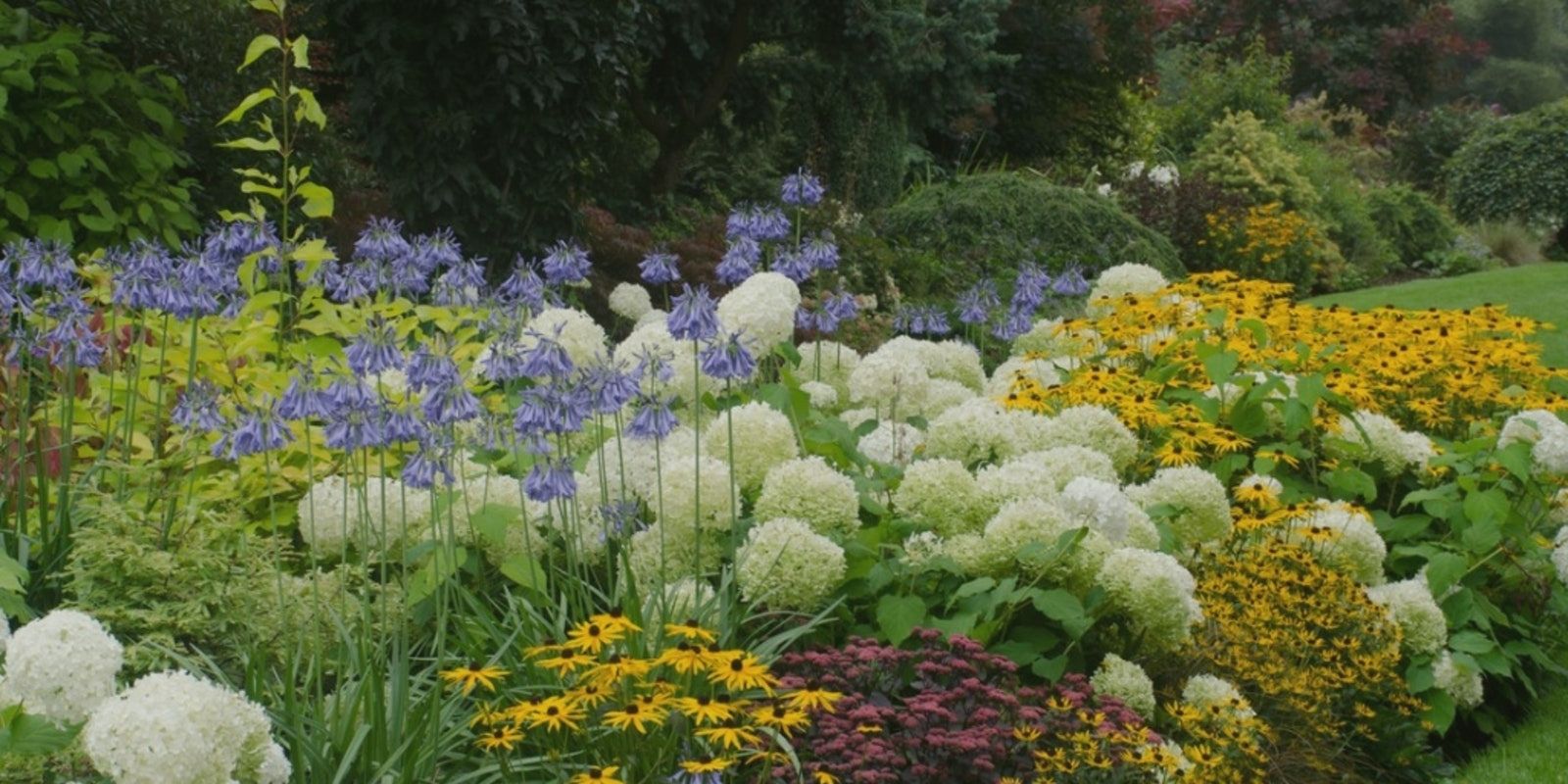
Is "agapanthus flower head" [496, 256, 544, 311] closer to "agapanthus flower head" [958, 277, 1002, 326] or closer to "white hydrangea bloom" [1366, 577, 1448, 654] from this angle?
"agapanthus flower head" [958, 277, 1002, 326]

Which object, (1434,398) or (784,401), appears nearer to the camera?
(784,401)

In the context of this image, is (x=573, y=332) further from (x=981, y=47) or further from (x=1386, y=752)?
(x=981, y=47)

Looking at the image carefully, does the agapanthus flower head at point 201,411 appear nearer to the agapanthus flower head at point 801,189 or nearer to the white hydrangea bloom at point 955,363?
the agapanthus flower head at point 801,189

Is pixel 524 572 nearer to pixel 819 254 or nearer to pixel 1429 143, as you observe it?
pixel 819 254

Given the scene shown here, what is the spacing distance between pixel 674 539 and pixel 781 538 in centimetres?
38

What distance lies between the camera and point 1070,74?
1803cm

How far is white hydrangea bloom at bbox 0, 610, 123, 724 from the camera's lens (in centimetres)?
267

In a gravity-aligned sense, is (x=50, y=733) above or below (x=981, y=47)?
below

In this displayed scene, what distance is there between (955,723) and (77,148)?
5.80m

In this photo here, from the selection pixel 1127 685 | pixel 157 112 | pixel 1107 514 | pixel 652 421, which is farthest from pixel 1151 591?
pixel 157 112

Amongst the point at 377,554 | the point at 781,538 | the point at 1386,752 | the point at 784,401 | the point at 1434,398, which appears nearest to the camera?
the point at 781,538

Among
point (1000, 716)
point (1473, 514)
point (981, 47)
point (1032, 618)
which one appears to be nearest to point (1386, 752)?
point (1473, 514)

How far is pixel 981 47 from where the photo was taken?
14.1m

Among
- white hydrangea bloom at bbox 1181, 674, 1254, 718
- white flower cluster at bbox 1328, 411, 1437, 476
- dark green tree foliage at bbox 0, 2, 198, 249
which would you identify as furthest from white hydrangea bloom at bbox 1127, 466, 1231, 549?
dark green tree foliage at bbox 0, 2, 198, 249
